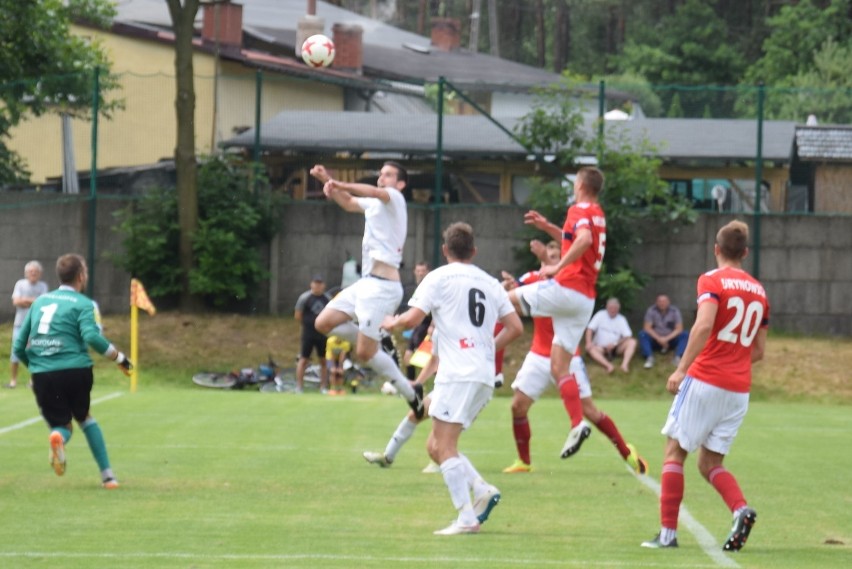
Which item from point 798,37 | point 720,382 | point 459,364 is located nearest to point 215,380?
point 459,364

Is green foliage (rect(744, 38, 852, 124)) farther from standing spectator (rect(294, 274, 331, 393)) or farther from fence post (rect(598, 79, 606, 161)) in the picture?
standing spectator (rect(294, 274, 331, 393))

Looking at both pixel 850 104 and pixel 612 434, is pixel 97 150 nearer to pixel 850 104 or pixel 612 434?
pixel 850 104

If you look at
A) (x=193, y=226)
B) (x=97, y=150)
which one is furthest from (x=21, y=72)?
(x=193, y=226)

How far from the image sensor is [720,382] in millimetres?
8953

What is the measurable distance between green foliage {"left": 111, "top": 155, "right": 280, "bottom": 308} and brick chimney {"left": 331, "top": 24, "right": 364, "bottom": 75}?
18.5 m

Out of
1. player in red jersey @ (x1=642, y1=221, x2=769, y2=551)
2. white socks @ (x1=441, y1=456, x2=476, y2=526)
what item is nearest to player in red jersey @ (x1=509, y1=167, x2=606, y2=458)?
white socks @ (x1=441, y1=456, x2=476, y2=526)

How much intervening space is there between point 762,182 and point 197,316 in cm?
1056

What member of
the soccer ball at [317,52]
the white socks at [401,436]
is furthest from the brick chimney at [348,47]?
the white socks at [401,436]

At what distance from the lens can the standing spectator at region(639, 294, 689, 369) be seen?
26250 mm

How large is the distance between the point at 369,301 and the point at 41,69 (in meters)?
19.1

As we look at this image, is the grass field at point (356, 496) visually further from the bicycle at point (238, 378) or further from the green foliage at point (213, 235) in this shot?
the green foliage at point (213, 235)

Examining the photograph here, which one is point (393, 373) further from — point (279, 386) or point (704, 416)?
point (279, 386)

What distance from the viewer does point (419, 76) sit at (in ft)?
162

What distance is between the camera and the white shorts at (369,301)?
44.6 feet
